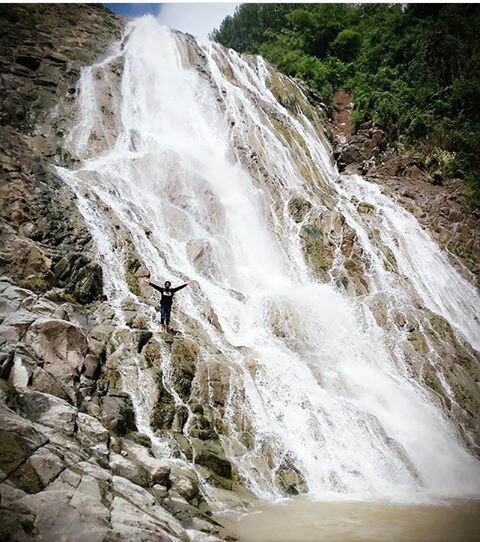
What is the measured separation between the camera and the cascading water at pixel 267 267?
1171cm

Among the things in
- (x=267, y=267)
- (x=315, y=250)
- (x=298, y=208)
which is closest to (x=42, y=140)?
(x=267, y=267)

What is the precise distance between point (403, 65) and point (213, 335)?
3261cm

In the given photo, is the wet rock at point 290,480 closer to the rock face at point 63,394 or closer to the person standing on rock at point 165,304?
the rock face at point 63,394

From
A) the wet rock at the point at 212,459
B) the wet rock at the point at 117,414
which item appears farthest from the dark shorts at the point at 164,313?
the wet rock at the point at 212,459

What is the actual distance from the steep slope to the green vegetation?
7.74m

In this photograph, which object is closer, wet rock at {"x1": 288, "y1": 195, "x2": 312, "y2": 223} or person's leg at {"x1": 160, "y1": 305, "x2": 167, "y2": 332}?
person's leg at {"x1": 160, "y1": 305, "x2": 167, "y2": 332}

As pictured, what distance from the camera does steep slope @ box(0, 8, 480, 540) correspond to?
298 inches

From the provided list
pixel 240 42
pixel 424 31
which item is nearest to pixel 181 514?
pixel 424 31

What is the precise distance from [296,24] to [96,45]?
79.7 ft

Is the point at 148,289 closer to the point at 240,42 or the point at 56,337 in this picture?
the point at 56,337

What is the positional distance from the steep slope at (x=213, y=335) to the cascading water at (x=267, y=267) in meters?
0.08

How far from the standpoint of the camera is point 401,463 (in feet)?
38.9

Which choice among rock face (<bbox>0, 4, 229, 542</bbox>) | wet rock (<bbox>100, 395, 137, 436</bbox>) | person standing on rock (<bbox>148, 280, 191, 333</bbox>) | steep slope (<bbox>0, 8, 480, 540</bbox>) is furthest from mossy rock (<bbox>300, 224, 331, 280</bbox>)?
wet rock (<bbox>100, 395, 137, 436</bbox>)

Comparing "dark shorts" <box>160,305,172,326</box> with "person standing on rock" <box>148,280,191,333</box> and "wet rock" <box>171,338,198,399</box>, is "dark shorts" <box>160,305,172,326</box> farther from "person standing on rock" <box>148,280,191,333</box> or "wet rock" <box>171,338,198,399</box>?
"wet rock" <box>171,338,198,399</box>
